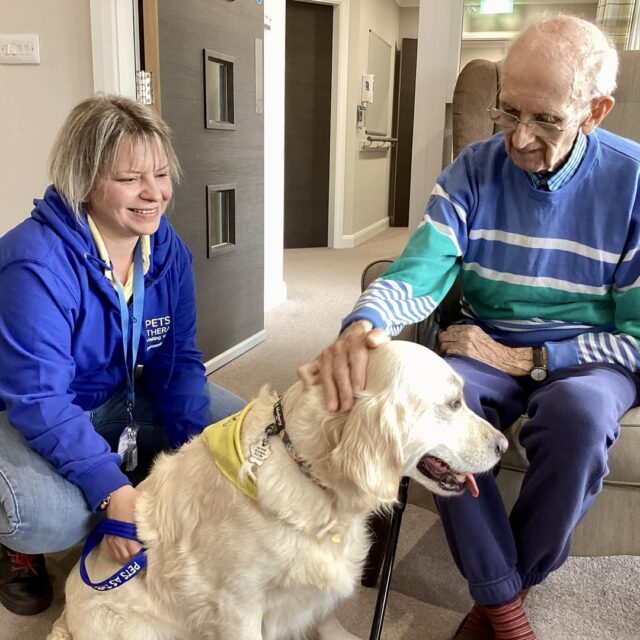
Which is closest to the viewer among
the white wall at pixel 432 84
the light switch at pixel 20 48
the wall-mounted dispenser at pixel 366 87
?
the light switch at pixel 20 48

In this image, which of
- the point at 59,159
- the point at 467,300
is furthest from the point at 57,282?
the point at 467,300

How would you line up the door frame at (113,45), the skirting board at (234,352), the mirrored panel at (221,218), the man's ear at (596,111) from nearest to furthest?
the man's ear at (596,111) < the door frame at (113,45) < the mirrored panel at (221,218) < the skirting board at (234,352)

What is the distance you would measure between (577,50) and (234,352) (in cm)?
206

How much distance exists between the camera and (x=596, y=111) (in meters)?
1.30

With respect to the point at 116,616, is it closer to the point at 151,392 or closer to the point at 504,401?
the point at 151,392

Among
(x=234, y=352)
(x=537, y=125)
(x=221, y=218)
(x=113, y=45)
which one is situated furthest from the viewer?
(x=234, y=352)

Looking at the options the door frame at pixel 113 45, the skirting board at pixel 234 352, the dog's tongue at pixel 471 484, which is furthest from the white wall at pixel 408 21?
the dog's tongue at pixel 471 484

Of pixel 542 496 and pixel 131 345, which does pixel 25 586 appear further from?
pixel 542 496

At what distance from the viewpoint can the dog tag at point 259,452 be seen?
39.9 inches

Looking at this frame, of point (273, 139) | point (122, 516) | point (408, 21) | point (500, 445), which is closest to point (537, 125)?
point (500, 445)

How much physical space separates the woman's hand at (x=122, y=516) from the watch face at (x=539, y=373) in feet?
2.67

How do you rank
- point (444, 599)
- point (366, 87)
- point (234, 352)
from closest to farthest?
1. point (444, 599)
2. point (234, 352)
3. point (366, 87)

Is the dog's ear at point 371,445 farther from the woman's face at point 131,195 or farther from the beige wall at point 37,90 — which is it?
the beige wall at point 37,90

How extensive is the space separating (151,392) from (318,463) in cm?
73
